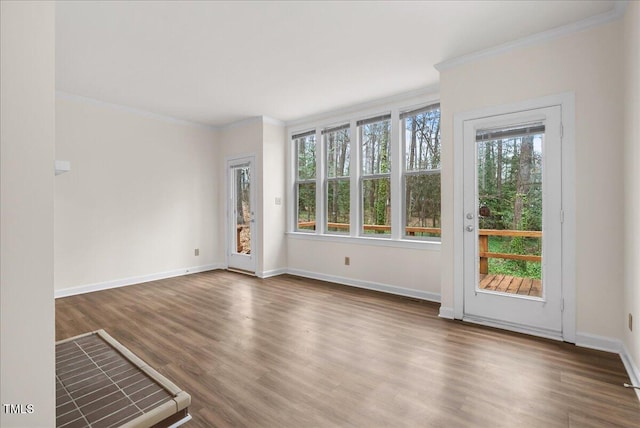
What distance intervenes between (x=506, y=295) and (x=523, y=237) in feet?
1.85

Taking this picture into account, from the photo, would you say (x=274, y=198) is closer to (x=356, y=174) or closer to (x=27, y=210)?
(x=356, y=174)

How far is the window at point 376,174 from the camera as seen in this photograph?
15.1 ft

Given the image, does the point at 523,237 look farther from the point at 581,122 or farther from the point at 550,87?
the point at 550,87

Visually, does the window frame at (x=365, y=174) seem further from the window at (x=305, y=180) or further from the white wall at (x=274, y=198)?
the white wall at (x=274, y=198)

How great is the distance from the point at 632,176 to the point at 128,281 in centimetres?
580

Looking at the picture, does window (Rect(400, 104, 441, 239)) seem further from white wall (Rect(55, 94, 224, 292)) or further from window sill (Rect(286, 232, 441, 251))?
white wall (Rect(55, 94, 224, 292))

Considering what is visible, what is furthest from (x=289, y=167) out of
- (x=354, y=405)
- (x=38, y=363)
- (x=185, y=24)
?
(x=38, y=363)

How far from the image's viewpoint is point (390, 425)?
172 centimetres

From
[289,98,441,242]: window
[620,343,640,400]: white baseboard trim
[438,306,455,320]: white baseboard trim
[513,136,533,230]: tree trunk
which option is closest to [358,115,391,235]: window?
[289,98,441,242]: window

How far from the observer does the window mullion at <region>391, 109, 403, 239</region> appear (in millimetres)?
4406

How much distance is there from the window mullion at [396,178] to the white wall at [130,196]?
11.0 feet

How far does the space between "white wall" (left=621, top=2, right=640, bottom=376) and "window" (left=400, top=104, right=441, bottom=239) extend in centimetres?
187

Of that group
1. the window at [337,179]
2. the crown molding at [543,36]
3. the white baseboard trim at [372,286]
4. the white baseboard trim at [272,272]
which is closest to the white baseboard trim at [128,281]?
the white baseboard trim at [272,272]

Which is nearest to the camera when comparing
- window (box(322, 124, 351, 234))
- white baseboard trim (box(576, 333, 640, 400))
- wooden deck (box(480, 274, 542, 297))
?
white baseboard trim (box(576, 333, 640, 400))
